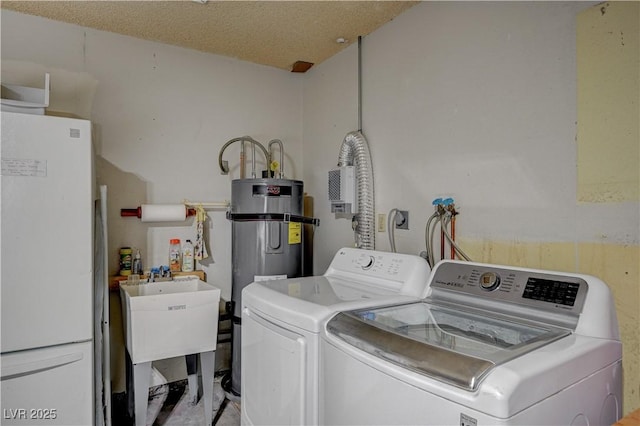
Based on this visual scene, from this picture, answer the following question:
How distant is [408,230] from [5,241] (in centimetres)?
192

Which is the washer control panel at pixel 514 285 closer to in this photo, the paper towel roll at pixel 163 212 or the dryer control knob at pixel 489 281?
the dryer control knob at pixel 489 281

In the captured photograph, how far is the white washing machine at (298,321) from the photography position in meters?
1.34

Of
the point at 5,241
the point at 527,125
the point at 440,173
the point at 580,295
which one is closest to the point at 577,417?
the point at 580,295

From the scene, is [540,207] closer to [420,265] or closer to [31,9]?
[420,265]

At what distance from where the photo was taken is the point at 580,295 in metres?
1.20

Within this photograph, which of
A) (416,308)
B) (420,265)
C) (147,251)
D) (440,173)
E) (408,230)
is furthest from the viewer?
(147,251)

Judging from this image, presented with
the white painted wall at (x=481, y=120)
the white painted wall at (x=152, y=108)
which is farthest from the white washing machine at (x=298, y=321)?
the white painted wall at (x=152, y=108)

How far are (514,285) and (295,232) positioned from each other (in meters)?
1.49

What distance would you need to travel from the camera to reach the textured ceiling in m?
2.14

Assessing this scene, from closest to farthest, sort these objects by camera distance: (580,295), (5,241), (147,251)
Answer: (580,295)
(5,241)
(147,251)

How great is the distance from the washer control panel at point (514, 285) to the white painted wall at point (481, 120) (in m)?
0.26

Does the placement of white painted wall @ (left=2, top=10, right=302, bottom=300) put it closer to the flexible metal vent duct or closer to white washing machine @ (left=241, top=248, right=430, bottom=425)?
the flexible metal vent duct

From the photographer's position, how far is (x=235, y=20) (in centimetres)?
230

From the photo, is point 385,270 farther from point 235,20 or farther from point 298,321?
point 235,20
